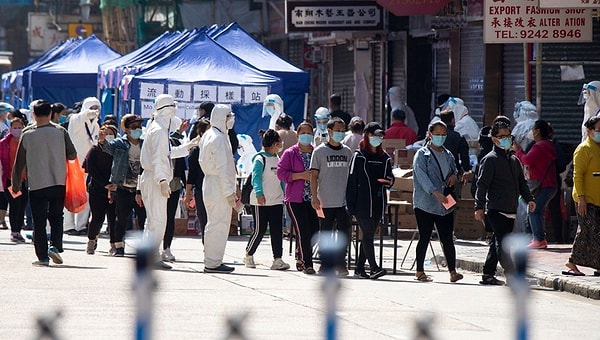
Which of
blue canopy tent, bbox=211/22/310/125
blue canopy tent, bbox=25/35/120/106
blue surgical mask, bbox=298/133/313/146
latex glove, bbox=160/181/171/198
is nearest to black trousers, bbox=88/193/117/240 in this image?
latex glove, bbox=160/181/171/198

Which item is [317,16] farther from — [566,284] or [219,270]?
[566,284]

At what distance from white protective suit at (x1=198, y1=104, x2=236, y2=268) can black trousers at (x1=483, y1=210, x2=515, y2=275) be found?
272cm

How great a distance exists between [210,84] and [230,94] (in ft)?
1.18

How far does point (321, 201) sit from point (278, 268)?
1052 millimetres

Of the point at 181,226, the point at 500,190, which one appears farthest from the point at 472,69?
the point at 500,190

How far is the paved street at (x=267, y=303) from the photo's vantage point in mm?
10414

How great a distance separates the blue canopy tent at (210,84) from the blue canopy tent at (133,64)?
1.34 ft

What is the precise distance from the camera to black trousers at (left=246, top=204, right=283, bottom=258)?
15625 millimetres

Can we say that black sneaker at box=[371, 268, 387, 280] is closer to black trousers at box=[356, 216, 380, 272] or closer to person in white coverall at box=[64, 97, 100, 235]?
black trousers at box=[356, 216, 380, 272]

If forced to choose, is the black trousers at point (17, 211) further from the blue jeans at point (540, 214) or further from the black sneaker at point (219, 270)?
the blue jeans at point (540, 214)

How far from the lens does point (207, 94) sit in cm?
2238

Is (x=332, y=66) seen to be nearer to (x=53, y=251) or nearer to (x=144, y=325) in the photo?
(x=53, y=251)

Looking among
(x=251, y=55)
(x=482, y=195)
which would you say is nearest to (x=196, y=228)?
(x=251, y=55)

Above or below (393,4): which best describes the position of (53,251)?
below
